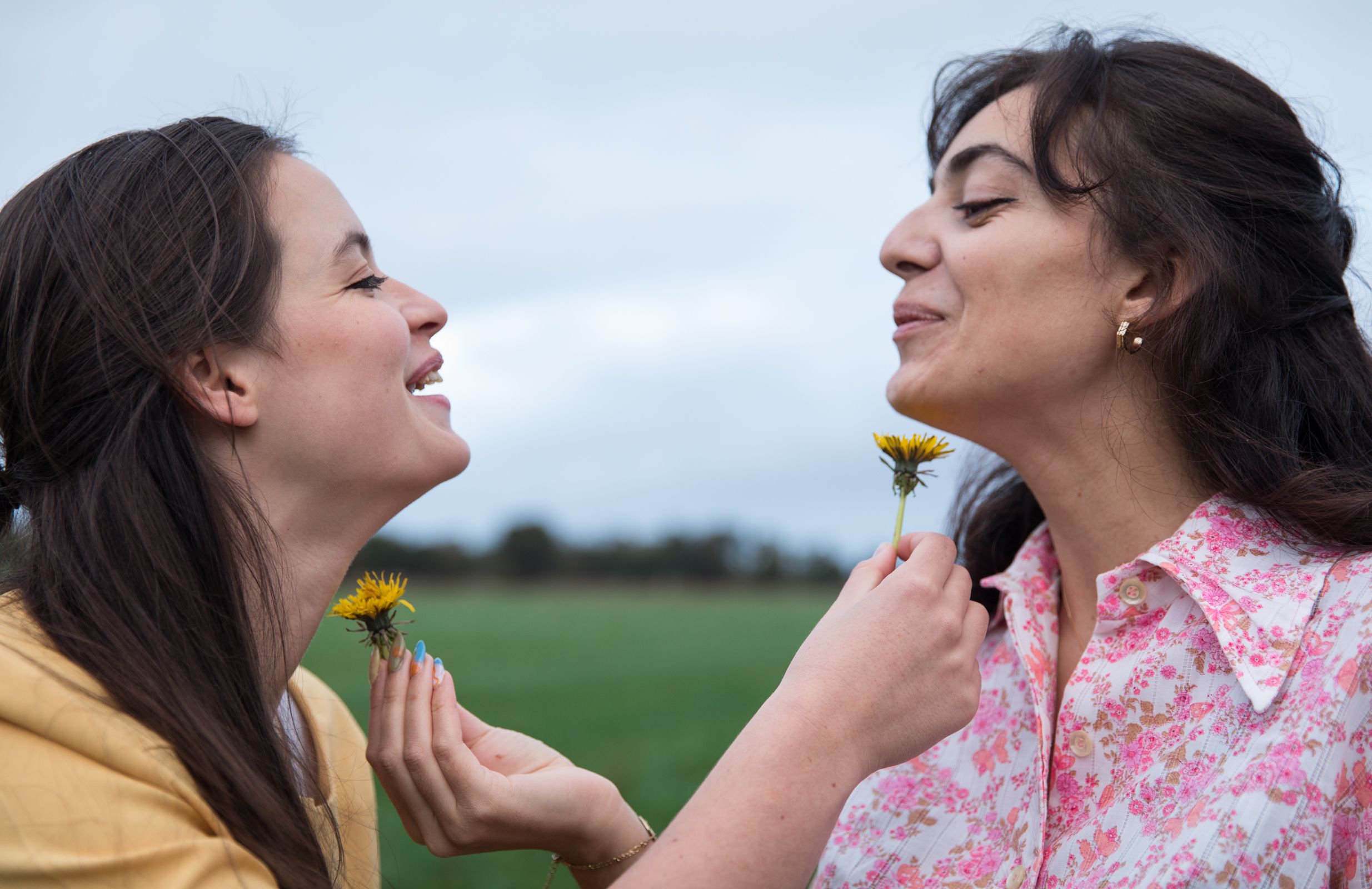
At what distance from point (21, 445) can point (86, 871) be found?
1.10 metres

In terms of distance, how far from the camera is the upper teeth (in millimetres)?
2894

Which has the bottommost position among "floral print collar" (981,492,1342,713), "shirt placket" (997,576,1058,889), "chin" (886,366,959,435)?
"shirt placket" (997,576,1058,889)

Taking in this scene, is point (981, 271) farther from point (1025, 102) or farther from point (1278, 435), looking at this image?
point (1278, 435)

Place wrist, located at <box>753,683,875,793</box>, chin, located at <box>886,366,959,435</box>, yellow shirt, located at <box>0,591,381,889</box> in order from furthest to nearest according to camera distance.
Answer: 1. chin, located at <box>886,366,959,435</box>
2. wrist, located at <box>753,683,875,793</box>
3. yellow shirt, located at <box>0,591,381,889</box>

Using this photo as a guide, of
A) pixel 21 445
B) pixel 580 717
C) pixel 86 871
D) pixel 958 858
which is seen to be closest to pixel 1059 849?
pixel 958 858

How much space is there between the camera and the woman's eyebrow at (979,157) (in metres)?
3.00

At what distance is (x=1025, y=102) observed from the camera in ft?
10.3

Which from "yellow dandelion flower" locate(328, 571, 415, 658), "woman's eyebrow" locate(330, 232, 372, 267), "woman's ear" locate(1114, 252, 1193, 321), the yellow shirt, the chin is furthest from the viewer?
the chin

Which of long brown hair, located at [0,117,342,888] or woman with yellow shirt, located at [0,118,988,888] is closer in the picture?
woman with yellow shirt, located at [0,118,988,888]

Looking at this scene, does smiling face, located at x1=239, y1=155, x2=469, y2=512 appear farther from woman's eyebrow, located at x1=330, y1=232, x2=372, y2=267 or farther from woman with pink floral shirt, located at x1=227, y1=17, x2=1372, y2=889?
woman with pink floral shirt, located at x1=227, y1=17, x2=1372, y2=889

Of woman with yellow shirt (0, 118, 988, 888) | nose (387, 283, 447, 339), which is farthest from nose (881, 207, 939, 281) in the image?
nose (387, 283, 447, 339)

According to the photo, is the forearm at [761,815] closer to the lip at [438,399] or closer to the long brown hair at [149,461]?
the long brown hair at [149,461]

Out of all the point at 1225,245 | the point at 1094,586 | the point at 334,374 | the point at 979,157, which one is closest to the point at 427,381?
the point at 334,374

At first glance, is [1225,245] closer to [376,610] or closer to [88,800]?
[376,610]
